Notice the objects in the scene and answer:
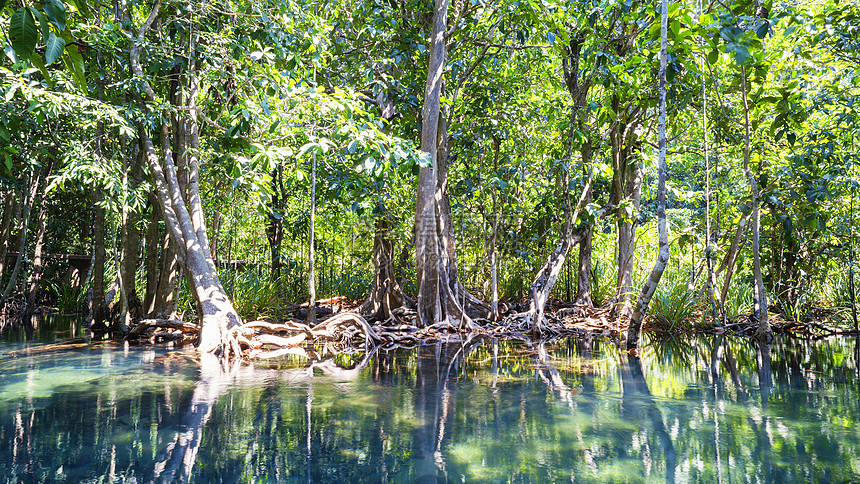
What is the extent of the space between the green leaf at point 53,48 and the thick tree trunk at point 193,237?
17.5 feet

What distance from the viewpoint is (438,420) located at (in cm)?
368

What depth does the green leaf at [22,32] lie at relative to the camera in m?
1.59

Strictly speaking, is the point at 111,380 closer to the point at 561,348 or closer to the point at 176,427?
the point at 176,427

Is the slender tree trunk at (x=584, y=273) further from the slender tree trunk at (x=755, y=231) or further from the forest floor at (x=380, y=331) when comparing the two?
the slender tree trunk at (x=755, y=231)

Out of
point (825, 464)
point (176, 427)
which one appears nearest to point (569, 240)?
point (825, 464)

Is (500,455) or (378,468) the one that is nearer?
(378,468)

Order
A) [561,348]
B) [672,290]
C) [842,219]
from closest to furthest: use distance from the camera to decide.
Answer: [561,348] < [842,219] < [672,290]

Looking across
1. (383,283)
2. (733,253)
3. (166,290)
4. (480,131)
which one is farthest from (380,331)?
(733,253)

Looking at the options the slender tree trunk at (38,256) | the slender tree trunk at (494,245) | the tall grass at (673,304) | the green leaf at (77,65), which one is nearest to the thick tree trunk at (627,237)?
the tall grass at (673,304)

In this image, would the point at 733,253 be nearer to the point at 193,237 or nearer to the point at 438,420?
the point at 438,420

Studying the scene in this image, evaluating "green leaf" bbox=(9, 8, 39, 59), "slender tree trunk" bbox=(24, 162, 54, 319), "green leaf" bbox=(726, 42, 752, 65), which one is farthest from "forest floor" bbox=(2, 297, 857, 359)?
"green leaf" bbox=(9, 8, 39, 59)

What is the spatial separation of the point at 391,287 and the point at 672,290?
4420mm

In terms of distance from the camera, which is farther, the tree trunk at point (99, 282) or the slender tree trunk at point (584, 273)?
the slender tree trunk at point (584, 273)

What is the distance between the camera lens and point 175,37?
311 inches
